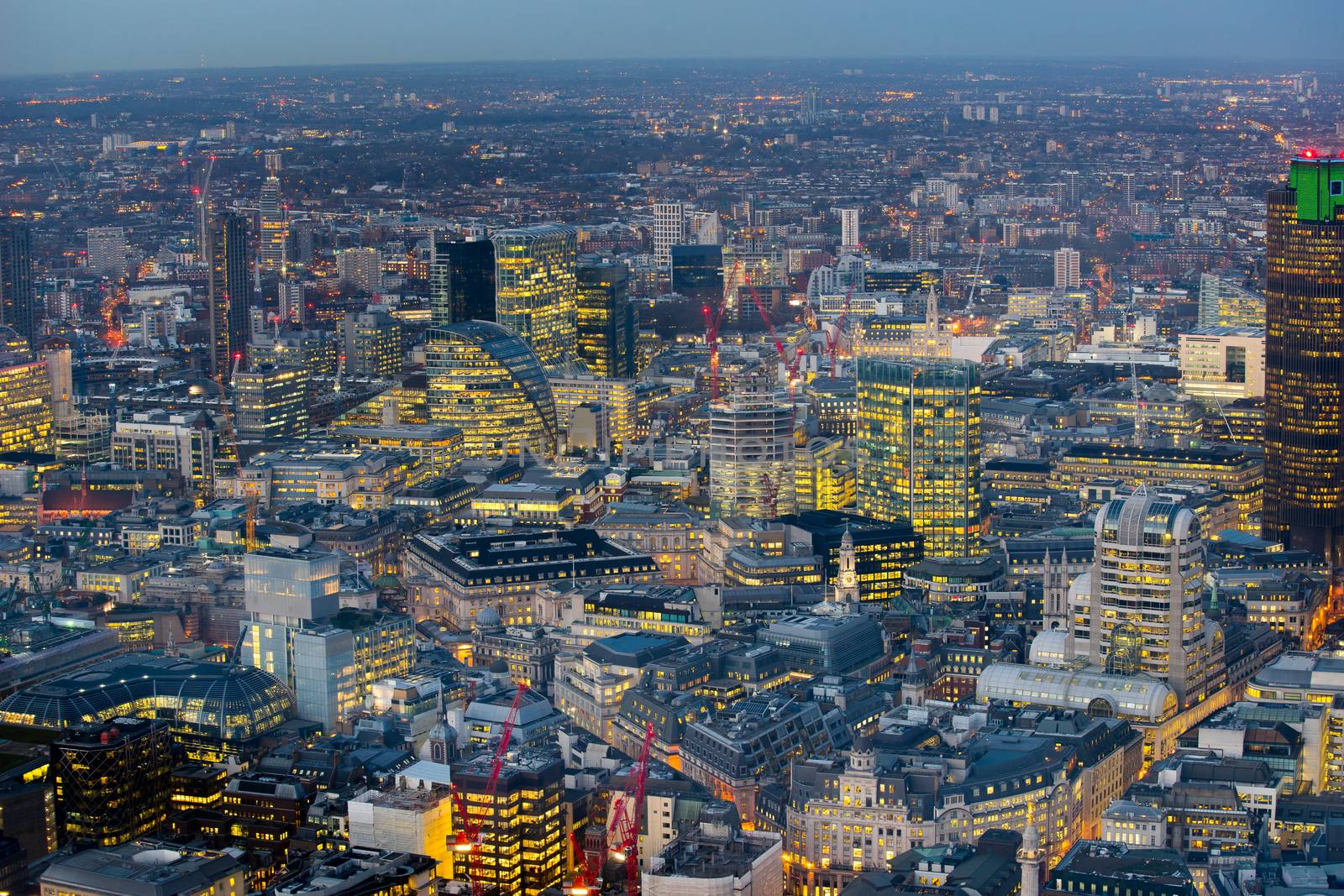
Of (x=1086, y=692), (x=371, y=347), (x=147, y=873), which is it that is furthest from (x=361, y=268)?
(x=147, y=873)

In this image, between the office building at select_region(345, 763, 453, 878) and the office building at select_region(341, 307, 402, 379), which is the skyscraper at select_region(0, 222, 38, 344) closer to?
the office building at select_region(341, 307, 402, 379)

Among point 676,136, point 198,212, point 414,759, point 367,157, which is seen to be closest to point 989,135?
point 676,136

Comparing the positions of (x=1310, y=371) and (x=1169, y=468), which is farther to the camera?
(x=1169, y=468)

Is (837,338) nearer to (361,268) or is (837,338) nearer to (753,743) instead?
(361,268)

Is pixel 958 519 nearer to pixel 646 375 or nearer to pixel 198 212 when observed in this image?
pixel 646 375

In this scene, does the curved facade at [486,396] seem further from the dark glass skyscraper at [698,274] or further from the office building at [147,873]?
the office building at [147,873]
